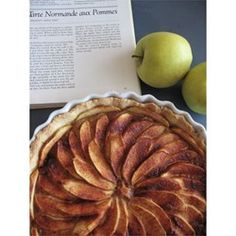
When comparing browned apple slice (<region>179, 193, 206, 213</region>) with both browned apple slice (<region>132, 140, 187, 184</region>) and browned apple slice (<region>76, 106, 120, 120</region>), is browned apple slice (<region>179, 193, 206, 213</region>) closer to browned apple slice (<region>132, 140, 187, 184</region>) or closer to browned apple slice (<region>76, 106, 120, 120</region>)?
browned apple slice (<region>132, 140, 187, 184</region>)

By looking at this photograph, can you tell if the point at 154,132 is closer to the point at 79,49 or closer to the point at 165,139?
the point at 165,139

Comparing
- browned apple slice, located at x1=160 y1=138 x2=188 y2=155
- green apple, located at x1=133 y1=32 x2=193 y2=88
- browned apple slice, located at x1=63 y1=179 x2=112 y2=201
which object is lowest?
browned apple slice, located at x1=63 y1=179 x2=112 y2=201

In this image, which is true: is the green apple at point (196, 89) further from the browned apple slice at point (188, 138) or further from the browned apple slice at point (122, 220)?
the browned apple slice at point (122, 220)

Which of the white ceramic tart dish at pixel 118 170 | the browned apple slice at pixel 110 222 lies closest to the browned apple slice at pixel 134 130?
the white ceramic tart dish at pixel 118 170

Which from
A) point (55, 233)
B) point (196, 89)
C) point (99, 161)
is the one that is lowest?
point (55, 233)

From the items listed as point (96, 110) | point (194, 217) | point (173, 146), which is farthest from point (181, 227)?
point (96, 110)

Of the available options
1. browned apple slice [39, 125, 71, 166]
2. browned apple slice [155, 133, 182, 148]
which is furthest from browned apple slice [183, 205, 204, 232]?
browned apple slice [39, 125, 71, 166]

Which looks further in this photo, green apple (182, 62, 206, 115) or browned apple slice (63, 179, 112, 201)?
green apple (182, 62, 206, 115)

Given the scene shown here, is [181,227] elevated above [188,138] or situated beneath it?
situated beneath
